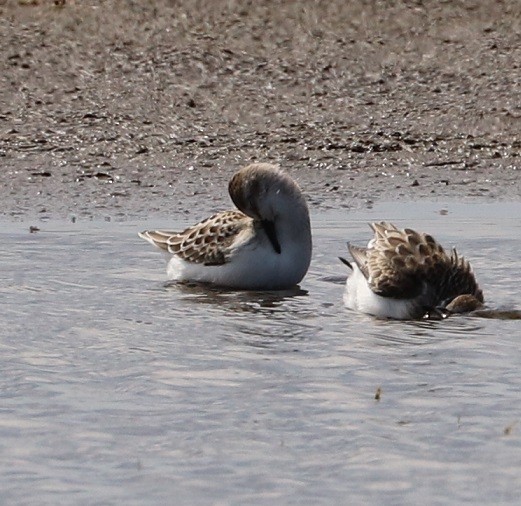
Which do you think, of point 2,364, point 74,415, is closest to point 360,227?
point 2,364

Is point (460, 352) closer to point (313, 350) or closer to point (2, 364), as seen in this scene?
point (313, 350)

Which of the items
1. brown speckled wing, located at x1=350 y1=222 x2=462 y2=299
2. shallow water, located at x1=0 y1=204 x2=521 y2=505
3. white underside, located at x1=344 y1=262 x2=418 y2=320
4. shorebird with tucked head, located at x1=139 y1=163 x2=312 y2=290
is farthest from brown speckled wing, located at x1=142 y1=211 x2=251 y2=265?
white underside, located at x1=344 y1=262 x2=418 y2=320

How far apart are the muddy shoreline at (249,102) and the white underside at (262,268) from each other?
6.37 ft

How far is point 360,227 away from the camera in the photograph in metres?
11.0

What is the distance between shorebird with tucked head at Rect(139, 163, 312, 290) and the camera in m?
9.59

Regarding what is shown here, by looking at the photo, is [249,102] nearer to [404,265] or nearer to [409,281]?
[404,265]


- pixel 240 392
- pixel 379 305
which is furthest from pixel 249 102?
pixel 240 392

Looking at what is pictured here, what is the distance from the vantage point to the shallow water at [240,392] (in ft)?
18.9

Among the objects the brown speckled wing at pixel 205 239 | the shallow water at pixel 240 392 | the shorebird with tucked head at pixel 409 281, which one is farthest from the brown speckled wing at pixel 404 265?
the brown speckled wing at pixel 205 239

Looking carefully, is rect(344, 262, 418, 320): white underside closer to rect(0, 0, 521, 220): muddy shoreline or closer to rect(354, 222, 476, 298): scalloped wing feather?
rect(354, 222, 476, 298): scalloped wing feather

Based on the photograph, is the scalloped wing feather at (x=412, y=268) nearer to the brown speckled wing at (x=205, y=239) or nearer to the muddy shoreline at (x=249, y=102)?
the brown speckled wing at (x=205, y=239)

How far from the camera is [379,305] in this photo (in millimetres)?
8828

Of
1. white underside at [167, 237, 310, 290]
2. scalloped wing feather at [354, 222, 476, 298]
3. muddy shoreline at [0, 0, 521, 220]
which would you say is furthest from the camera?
muddy shoreline at [0, 0, 521, 220]

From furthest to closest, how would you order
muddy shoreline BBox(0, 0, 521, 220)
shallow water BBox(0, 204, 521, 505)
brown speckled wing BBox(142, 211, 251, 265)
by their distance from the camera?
muddy shoreline BBox(0, 0, 521, 220), brown speckled wing BBox(142, 211, 251, 265), shallow water BBox(0, 204, 521, 505)
